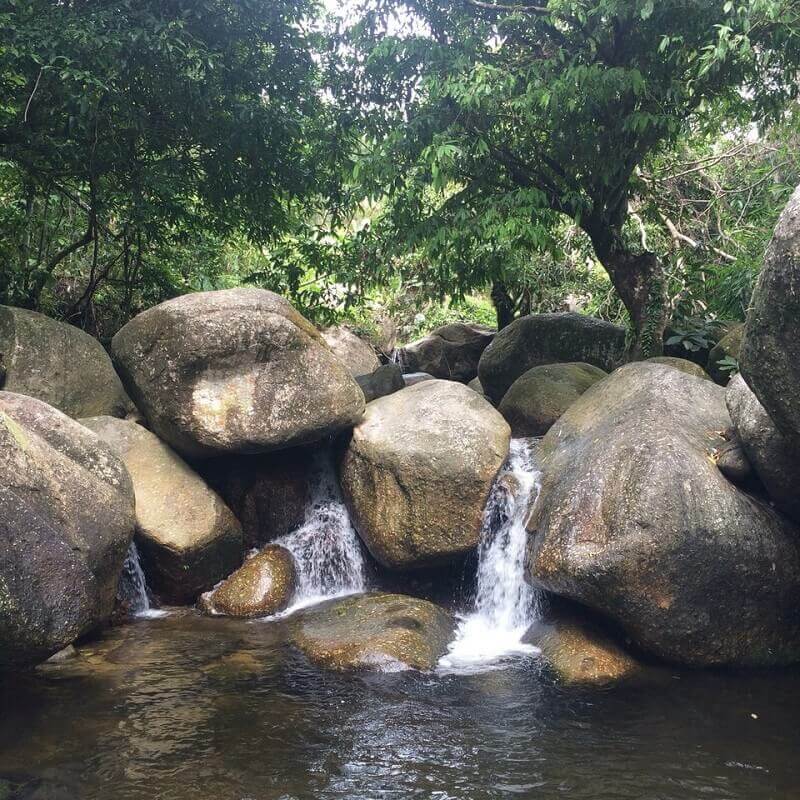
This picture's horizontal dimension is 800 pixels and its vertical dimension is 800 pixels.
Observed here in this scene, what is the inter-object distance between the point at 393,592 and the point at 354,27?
24.0ft

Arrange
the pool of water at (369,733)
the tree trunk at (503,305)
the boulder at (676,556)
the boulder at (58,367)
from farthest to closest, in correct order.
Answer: the tree trunk at (503,305) → the boulder at (58,367) → the boulder at (676,556) → the pool of water at (369,733)

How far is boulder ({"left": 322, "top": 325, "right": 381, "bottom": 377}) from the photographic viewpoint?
1841cm

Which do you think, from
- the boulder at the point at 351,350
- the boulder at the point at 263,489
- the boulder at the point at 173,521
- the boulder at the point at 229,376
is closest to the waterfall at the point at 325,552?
the boulder at the point at 263,489

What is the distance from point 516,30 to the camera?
1009 cm

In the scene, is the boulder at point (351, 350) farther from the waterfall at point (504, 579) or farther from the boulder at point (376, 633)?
the boulder at point (376, 633)

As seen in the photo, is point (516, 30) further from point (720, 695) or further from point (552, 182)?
point (720, 695)

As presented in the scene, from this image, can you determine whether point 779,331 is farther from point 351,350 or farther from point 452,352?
point 351,350

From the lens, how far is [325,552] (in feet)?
30.6

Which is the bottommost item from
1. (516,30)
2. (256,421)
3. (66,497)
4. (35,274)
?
(66,497)

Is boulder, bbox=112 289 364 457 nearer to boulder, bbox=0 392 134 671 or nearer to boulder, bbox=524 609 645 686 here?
boulder, bbox=0 392 134 671

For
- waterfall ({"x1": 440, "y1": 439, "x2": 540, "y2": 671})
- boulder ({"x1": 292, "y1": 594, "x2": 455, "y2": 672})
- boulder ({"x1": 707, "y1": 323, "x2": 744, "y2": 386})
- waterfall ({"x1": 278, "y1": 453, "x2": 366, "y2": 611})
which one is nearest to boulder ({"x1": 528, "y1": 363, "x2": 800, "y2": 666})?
waterfall ({"x1": 440, "y1": 439, "x2": 540, "y2": 671})

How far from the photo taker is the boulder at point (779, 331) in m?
5.00

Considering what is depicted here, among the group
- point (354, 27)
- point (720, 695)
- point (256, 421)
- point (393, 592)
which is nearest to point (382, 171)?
point (354, 27)

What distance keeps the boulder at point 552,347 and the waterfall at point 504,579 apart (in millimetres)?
4234
